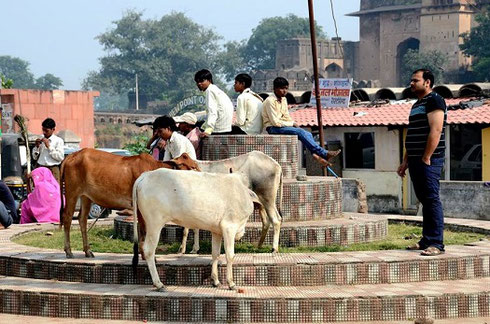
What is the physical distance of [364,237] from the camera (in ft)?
38.0

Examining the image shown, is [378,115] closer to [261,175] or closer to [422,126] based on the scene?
[261,175]

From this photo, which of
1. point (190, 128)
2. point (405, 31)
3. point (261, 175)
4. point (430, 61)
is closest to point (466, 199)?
point (190, 128)

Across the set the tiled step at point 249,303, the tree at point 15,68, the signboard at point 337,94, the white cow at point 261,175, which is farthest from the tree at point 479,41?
the tree at point 15,68

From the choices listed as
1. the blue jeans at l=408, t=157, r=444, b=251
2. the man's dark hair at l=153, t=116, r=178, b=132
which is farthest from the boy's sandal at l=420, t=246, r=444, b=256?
the man's dark hair at l=153, t=116, r=178, b=132

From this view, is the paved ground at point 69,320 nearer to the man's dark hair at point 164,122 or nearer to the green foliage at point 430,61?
the man's dark hair at point 164,122

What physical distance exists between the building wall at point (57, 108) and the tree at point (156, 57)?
6561 cm

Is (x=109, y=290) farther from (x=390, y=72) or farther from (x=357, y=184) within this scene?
A: (x=390, y=72)

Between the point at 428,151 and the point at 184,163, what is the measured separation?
7.97ft

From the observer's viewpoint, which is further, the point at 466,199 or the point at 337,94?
the point at 337,94

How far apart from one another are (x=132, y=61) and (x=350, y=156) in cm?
9973

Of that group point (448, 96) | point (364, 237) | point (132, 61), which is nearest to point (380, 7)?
point (132, 61)

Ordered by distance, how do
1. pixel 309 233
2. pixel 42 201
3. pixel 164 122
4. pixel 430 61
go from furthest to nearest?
pixel 430 61 < pixel 42 201 < pixel 309 233 < pixel 164 122

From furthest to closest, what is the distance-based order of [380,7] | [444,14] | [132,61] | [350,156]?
1. [132,61]
2. [380,7]
3. [444,14]
4. [350,156]

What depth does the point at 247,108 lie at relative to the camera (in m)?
12.3
